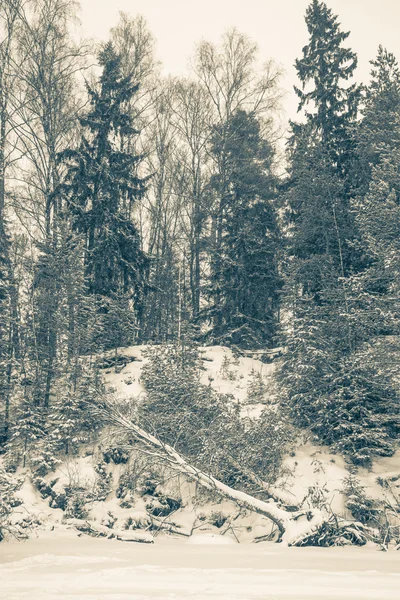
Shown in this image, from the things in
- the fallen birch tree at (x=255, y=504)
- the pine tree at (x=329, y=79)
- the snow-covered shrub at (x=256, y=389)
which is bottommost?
the fallen birch tree at (x=255, y=504)

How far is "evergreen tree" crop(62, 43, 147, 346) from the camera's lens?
18703mm

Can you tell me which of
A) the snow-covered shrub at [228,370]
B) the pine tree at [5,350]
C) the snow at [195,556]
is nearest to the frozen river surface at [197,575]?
the snow at [195,556]

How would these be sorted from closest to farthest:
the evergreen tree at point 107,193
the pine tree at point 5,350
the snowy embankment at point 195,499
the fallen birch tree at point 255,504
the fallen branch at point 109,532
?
the fallen birch tree at point 255,504 < the fallen branch at point 109,532 < the snowy embankment at point 195,499 < the pine tree at point 5,350 < the evergreen tree at point 107,193

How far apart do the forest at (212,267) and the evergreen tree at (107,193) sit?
0.27 feet

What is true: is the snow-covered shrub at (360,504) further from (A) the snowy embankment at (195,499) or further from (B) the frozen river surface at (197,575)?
(B) the frozen river surface at (197,575)

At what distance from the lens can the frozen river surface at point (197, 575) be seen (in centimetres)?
387

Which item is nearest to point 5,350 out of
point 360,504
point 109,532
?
point 109,532

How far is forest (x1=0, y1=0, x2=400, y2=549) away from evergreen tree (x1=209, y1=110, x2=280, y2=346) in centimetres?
10

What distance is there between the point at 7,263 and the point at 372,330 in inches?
511

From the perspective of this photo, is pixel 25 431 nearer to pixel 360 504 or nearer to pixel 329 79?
pixel 360 504

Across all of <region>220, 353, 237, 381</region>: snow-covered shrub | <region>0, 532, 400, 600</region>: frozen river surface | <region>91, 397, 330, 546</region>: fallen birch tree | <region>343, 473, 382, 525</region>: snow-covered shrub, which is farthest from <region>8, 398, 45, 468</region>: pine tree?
<region>343, 473, 382, 525</region>: snow-covered shrub

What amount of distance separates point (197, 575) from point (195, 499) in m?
6.79

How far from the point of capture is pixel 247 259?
20.9m

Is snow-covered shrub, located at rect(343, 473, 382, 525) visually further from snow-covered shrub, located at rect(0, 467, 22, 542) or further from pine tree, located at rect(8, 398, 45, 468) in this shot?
pine tree, located at rect(8, 398, 45, 468)
